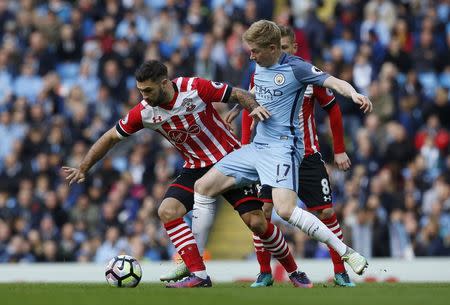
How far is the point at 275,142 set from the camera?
1141 centimetres

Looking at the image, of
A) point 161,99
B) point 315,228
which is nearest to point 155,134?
point 161,99

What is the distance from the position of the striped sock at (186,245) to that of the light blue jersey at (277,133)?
65cm

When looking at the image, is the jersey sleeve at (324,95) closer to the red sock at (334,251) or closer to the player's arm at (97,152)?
the red sock at (334,251)

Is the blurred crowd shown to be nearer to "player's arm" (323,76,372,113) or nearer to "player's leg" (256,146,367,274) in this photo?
"player's leg" (256,146,367,274)

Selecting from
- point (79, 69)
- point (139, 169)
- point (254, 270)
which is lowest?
point (254, 270)

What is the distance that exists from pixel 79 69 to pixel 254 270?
7861 millimetres

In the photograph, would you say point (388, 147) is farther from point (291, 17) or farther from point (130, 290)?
point (130, 290)

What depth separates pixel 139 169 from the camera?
20.1 meters

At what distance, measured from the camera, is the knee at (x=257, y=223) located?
37.5 ft

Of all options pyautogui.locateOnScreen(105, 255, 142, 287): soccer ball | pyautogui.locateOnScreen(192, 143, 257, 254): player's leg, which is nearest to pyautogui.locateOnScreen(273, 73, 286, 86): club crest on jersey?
pyautogui.locateOnScreen(192, 143, 257, 254): player's leg

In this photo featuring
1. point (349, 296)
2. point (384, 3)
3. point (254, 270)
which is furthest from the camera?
point (384, 3)

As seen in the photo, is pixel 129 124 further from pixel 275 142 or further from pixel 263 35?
pixel 263 35

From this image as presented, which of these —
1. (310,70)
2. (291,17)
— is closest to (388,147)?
(291,17)

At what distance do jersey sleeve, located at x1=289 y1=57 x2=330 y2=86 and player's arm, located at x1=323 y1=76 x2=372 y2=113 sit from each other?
2.9 inches
